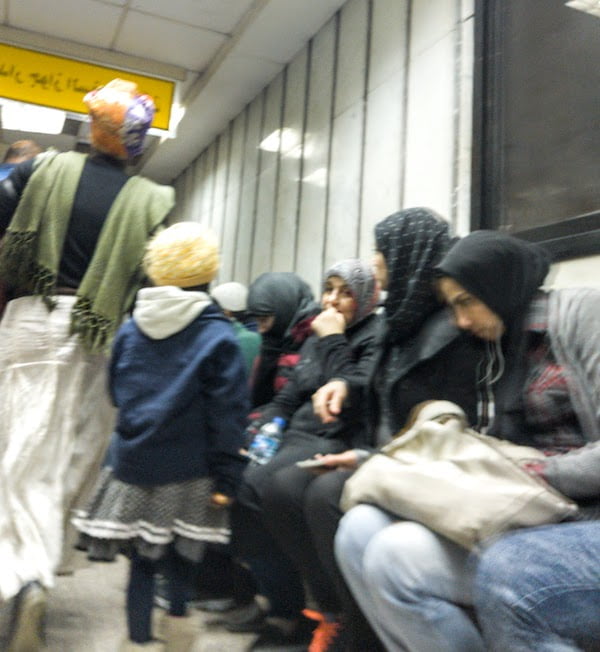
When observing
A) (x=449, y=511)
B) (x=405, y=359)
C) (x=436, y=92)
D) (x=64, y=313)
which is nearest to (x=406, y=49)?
(x=436, y=92)

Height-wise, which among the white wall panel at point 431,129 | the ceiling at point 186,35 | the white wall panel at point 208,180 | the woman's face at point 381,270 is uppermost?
the ceiling at point 186,35

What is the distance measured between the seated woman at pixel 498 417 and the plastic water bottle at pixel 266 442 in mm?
732

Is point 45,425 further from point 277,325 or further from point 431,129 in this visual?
point 431,129

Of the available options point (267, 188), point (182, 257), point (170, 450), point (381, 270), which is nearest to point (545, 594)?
point (170, 450)

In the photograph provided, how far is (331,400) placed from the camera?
1.91m

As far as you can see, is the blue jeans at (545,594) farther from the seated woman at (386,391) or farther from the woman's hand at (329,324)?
the woman's hand at (329,324)

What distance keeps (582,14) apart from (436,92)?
0.76 meters

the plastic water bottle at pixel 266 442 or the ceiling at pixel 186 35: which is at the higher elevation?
the ceiling at pixel 186 35

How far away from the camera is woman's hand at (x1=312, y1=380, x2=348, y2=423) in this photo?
188 cm

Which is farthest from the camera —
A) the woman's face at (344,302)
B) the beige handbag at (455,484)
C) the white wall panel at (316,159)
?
the white wall panel at (316,159)

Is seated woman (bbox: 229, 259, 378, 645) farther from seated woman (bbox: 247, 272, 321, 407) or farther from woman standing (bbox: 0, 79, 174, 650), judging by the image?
woman standing (bbox: 0, 79, 174, 650)

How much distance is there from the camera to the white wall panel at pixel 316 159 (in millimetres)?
3705

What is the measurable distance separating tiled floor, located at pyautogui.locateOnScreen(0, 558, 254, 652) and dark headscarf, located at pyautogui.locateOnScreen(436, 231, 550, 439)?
1.14 metres

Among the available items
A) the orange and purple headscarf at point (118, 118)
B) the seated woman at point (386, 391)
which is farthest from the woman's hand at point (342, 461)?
the orange and purple headscarf at point (118, 118)
